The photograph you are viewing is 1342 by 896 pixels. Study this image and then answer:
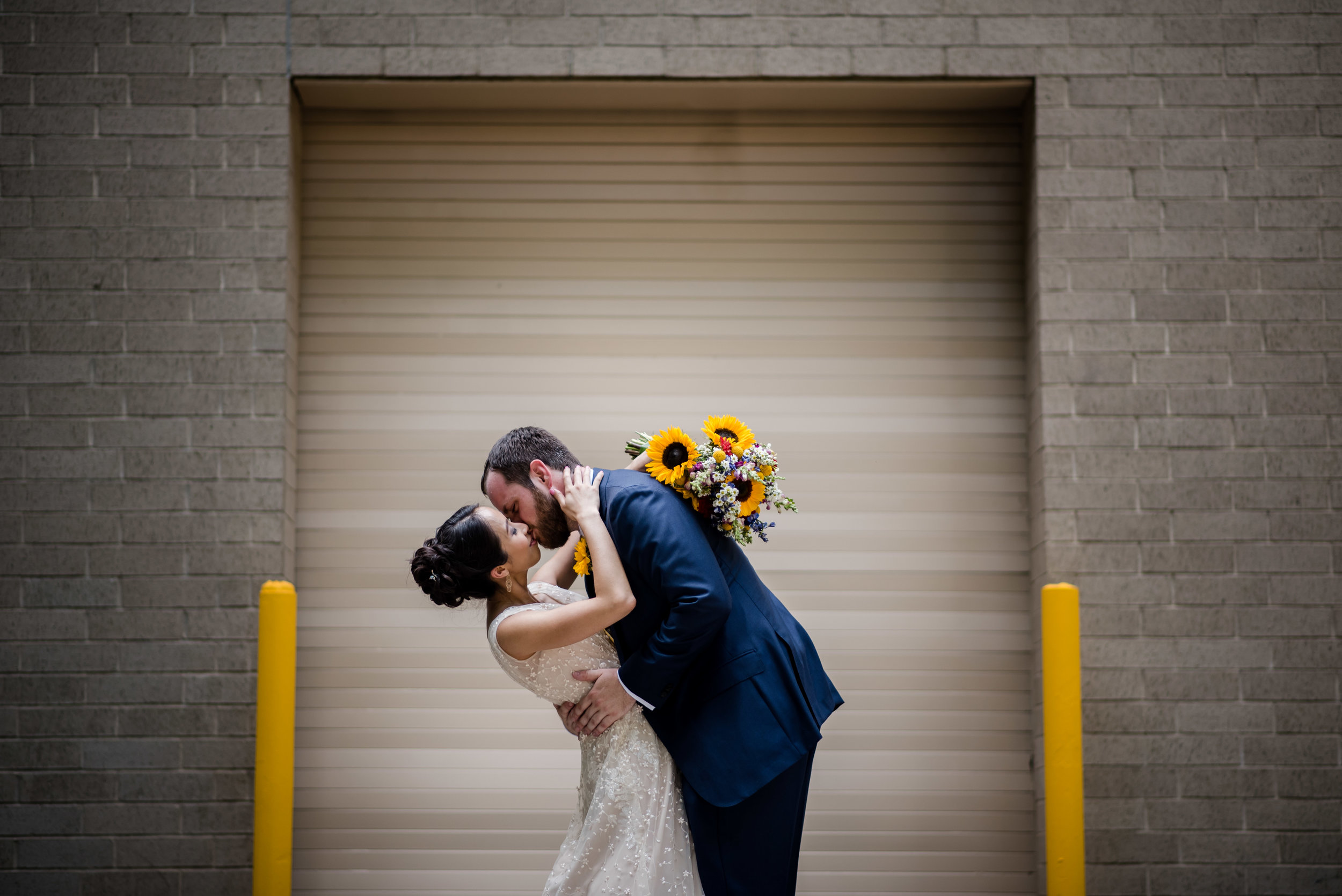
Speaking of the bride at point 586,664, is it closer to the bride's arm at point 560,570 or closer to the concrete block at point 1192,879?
the bride's arm at point 560,570

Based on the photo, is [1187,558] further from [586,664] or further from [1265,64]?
[586,664]

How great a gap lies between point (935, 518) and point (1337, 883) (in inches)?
72.8

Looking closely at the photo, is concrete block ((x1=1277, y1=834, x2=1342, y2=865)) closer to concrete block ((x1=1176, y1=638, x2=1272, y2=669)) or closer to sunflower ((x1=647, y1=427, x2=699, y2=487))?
concrete block ((x1=1176, y1=638, x2=1272, y2=669))

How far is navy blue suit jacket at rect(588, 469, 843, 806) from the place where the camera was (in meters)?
2.75

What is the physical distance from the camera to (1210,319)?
4.19m

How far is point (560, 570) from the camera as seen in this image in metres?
3.39

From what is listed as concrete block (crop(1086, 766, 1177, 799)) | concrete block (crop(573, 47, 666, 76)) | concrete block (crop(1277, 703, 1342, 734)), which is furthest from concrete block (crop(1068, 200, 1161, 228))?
concrete block (crop(1086, 766, 1177, 799))

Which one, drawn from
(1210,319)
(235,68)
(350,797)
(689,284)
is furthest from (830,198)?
(350,797)

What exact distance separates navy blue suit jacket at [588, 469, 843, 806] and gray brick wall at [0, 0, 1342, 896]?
1615 mm

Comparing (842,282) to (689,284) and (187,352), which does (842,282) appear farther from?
(187,352)

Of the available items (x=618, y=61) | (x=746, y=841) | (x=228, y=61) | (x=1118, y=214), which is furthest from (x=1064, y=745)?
(x=228, y=61)

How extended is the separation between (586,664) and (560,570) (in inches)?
17.8

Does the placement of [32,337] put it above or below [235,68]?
below

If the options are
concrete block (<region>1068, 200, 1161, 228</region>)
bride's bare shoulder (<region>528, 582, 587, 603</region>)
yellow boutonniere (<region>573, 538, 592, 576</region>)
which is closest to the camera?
yellow boutonniere (<region>573, 538, 592, 576</region>)
